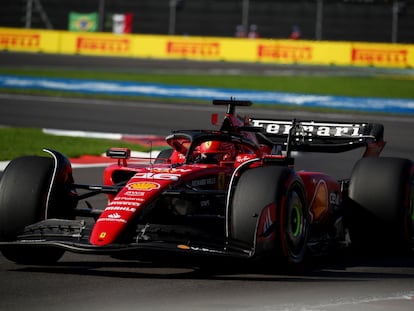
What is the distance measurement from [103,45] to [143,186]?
45.3 meters

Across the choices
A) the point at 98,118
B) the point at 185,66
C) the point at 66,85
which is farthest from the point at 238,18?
the point at 98,118

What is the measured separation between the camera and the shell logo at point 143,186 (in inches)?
330

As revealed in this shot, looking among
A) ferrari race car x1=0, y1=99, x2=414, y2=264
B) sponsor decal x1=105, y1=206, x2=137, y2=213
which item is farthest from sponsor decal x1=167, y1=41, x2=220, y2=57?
sponsor decal x1=105, y1=206, x2=137, y2=213

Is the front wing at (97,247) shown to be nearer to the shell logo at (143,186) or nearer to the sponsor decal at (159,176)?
the shell logo at (143,186)

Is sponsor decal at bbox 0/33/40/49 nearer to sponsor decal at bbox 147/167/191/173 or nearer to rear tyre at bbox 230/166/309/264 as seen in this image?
sponsor decal at bbox 147/167/191/173

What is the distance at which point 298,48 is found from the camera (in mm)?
49031

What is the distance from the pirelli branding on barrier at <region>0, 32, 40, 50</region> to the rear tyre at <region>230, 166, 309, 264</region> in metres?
46.8

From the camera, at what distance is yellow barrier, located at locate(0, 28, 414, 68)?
158 feet

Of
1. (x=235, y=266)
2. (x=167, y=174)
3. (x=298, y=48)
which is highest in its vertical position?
(x=298, y=48)

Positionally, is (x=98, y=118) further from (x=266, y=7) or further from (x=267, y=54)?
(x=266, y=7)

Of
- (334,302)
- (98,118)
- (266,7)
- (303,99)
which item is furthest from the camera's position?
(266,7)

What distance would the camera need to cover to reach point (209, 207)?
9.01 m

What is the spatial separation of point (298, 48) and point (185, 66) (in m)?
6.33

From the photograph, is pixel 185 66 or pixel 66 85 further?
pixel 185 66
